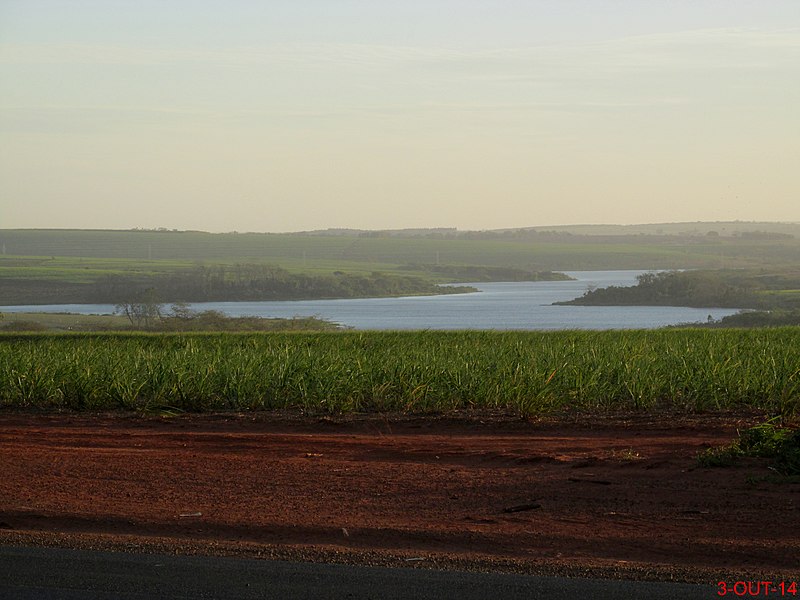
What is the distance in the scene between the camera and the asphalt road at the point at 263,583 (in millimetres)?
6020

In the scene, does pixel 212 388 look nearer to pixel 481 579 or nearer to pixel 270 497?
pixel 270 497

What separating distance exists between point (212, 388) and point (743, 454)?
7.86 m

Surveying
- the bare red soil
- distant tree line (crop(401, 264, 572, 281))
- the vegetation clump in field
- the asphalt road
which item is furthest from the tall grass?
distant tree line (crop(401, 264, 572, 281))

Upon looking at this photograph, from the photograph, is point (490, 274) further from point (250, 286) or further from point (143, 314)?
point (143, 314)

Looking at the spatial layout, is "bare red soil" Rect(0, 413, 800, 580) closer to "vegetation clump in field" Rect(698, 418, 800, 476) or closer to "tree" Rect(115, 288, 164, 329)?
"vegetation clump in field" Rect(698, 418, 800, 476)

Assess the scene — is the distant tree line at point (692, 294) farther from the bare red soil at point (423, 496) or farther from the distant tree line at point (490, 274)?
the bare red soil at point (423, 496)

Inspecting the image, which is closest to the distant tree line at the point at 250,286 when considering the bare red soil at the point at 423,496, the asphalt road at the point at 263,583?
the bare red soil at the point at 423,496

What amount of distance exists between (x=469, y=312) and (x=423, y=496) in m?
49.4

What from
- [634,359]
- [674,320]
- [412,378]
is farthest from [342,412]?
[674,320]

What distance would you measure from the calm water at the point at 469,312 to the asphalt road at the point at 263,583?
1306 inches

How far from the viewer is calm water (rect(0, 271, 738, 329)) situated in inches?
1925

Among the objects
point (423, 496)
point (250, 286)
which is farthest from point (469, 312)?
point (423, 496)

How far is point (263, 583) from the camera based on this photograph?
625 centimetres

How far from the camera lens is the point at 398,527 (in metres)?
7.73
